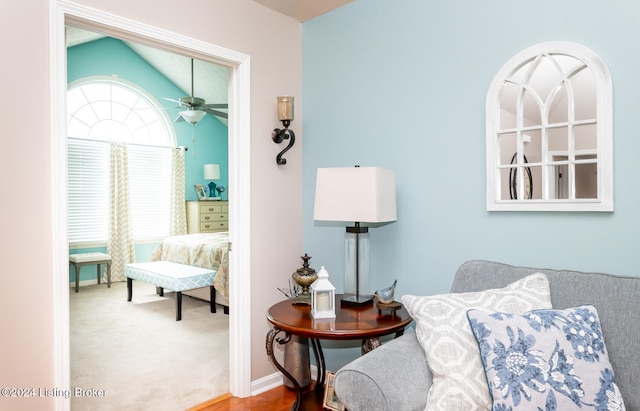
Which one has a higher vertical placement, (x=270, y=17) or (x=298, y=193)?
(x=270, y=17)

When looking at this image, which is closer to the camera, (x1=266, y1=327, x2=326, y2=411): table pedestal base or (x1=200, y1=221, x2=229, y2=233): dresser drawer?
(x1=266, y1=327, x2=326, y2=411): table pedestal base

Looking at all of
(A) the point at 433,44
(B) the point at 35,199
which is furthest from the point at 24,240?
(A) the point at 433,44

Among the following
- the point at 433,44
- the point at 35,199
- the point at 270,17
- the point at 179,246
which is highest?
the point at 270,17

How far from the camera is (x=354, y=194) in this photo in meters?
2.13

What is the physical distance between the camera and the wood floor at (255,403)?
254 centimetres

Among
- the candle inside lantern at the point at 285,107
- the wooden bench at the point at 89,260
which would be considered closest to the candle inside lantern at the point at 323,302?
the candle inside lantern at the point at 285,107

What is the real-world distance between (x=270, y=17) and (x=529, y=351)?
2.50 meters

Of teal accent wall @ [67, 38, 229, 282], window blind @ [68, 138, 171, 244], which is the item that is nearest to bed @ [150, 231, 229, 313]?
window blind @ [68, 138, 171, 244]

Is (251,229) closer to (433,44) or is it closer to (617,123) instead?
(433,44)

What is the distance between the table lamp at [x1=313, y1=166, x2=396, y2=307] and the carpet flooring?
1.27 meters

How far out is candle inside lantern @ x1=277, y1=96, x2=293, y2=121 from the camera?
9.06 ft

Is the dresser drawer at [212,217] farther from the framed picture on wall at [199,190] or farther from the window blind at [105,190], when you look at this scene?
the window blind at [105,190]

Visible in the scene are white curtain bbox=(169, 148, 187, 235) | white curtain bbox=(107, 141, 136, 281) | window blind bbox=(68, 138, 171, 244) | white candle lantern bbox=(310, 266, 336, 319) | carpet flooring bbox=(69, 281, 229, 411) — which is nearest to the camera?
white candle lantern bbox=(310, 266, 336, 319)

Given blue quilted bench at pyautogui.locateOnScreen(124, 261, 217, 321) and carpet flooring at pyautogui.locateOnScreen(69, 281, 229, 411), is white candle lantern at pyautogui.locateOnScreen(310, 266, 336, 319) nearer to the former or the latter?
carpet flooring at pyautogui.locateOnScreen(69, 281, 229, 411)
